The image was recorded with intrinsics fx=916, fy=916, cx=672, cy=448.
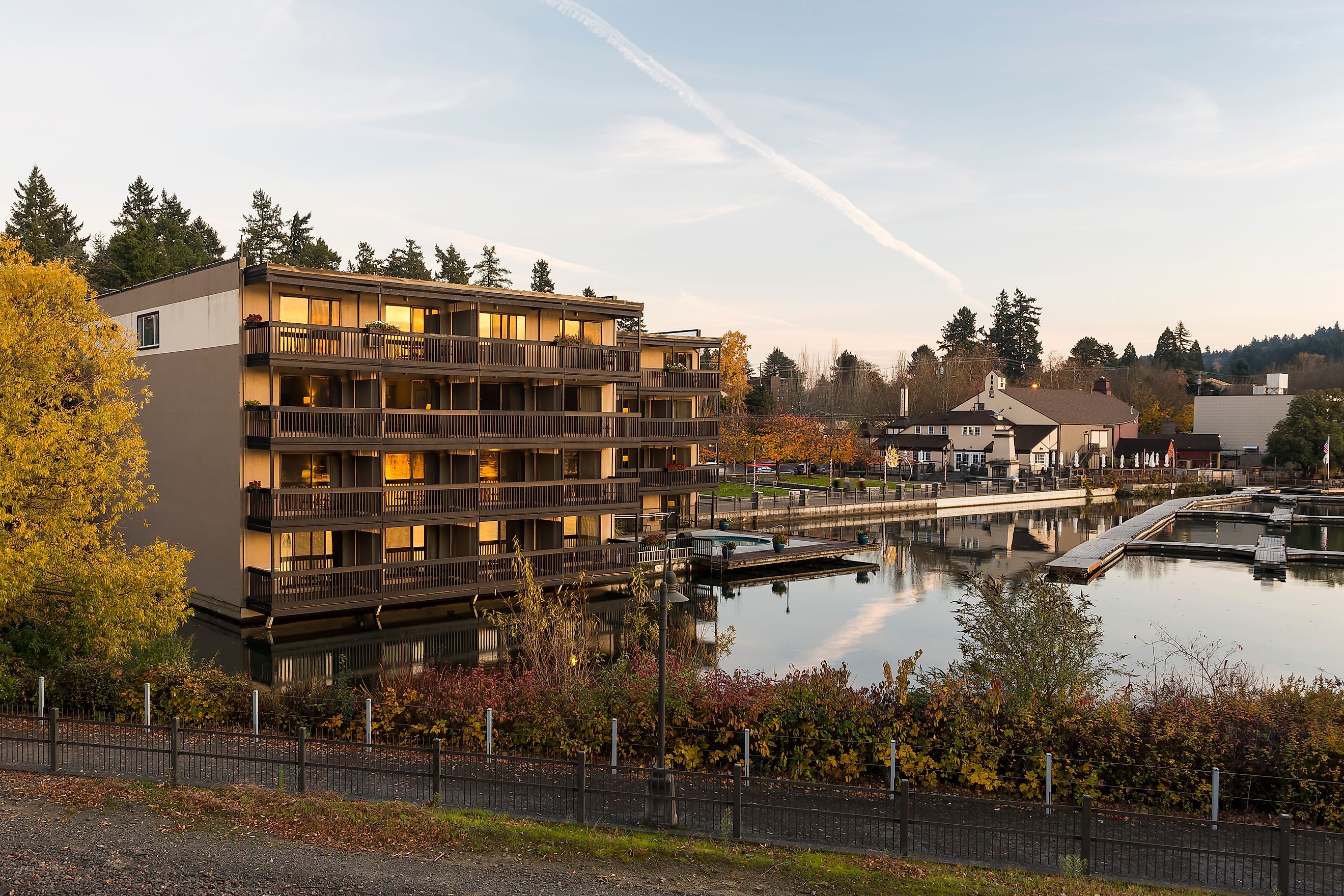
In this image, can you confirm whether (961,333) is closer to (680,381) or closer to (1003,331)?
(1003,331)

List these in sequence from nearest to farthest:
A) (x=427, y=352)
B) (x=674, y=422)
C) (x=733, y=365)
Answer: (x=427, y=352) → (x=674, y=422) → (x=733, y=365)

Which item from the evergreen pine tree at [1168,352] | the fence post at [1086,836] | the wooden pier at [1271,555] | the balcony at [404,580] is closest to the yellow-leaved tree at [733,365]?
the wooden pier at [1271,555]

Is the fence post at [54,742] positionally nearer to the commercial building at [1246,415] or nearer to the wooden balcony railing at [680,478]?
the wooden balcony railing at [680,478]

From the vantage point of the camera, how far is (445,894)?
37.1 ft

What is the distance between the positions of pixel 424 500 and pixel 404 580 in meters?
2.80

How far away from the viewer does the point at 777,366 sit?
17400 cm

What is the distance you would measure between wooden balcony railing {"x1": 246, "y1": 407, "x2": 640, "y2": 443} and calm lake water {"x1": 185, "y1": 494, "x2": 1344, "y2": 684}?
251 inches

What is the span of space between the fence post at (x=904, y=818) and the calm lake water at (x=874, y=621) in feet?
47.6

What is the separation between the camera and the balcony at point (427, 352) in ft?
95.5

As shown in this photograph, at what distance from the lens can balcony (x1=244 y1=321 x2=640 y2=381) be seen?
29109 millimetres

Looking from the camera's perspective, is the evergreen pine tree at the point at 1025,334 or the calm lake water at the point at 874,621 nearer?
the calm lake water at the point at 874,621

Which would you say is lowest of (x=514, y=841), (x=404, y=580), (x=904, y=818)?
(x=514, y=841)

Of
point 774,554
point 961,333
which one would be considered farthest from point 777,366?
point 774,554

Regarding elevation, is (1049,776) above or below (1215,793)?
above
